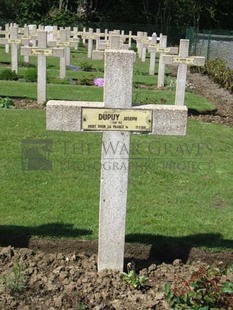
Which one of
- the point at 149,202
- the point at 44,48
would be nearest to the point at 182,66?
the point at 44,48

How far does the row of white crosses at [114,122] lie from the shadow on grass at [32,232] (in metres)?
0.90

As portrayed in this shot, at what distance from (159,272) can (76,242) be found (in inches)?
33.5

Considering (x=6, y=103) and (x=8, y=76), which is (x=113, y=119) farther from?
(x=8, y=76)

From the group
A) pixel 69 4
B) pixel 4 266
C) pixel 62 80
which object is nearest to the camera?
pixel 4 266

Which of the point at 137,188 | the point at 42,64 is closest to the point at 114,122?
the point at 137,188

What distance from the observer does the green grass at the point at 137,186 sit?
16.9ft

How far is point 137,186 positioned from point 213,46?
17653mm

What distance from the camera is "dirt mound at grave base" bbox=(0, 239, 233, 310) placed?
12.1 feet

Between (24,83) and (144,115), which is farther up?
→ (144,115)

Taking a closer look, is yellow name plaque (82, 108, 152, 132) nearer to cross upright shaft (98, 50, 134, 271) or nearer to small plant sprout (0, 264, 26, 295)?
cross upright shaft (98, 50, 134, 271)

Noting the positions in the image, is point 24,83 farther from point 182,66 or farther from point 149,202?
point 149,202

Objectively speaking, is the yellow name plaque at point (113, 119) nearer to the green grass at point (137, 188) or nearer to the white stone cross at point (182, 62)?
the green grass at point (137, 188)

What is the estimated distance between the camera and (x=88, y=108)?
388cm

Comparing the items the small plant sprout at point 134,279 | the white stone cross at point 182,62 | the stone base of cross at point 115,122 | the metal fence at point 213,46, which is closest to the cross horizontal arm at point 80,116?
the stone base of cross at point 115,122
